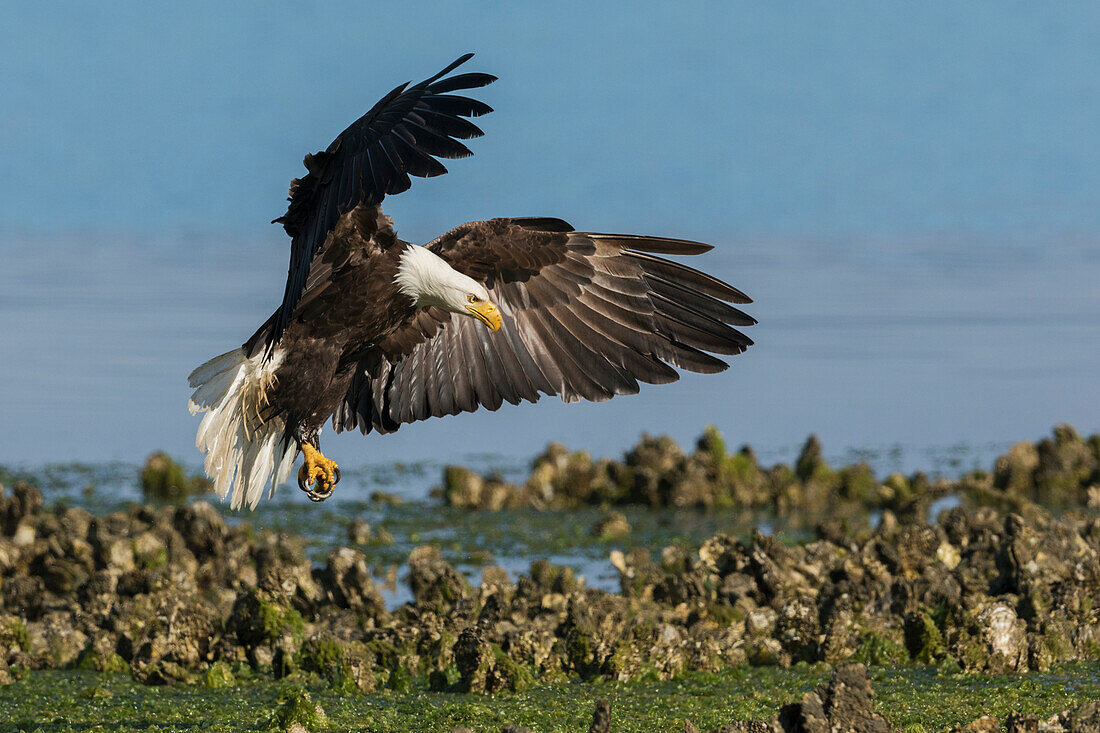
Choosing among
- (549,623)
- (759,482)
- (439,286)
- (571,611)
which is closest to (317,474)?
(439,286)

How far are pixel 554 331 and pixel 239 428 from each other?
178 cm

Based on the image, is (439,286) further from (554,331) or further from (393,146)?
A: (393,146)

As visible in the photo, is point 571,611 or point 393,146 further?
point 571,611

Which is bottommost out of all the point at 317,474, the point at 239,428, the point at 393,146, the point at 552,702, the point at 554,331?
the point at 552,702

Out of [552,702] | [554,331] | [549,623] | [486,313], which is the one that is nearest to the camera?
[552,702]

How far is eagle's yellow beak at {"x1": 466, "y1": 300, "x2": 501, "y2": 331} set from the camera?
6.71 m

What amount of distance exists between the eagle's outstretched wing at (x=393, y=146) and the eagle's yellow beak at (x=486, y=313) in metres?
1.10

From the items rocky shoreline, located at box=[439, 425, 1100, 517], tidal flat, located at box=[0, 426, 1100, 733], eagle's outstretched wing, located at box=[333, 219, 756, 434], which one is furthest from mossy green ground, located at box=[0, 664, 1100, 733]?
rocky shoreline, located at box=[439, 425, 1100, 517]

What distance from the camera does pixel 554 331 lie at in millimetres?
7520

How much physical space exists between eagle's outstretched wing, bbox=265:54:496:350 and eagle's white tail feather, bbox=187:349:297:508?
1.27 metres

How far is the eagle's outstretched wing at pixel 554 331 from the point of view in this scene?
7.23 metres

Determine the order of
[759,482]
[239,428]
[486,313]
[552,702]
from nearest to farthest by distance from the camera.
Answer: [552,702], [486,313], [239,428], [759,482]

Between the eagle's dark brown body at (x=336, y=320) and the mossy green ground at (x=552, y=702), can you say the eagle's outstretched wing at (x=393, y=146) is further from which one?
the mossy green ground at (x=552, y=702)

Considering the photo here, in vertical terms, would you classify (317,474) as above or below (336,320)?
below
